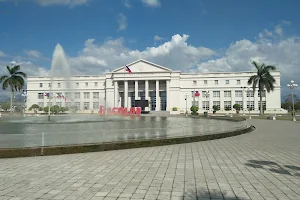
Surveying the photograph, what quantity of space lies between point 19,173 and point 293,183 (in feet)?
23.5

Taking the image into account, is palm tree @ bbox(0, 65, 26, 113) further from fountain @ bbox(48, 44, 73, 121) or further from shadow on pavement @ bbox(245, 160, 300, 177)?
shadow on pavement @ bbox(245, 160, 300, 177)

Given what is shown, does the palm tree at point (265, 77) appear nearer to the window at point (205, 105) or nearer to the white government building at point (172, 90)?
the white government building at point (172, 90)

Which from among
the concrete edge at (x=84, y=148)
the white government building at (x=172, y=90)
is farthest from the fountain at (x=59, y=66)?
the white government building at (x=172, y=90)

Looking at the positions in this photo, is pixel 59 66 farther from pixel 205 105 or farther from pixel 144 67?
pixel 205 105

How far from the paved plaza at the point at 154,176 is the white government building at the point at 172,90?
73.4 m

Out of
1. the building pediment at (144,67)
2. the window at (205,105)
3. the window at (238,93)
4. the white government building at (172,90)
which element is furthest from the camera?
the window at (205,105)

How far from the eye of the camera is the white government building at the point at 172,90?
83.1 meters

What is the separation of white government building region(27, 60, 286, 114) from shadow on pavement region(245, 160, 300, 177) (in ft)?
242

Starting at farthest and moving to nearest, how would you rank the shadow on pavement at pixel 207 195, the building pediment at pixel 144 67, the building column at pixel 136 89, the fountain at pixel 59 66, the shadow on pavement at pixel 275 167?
1. the building pediment at pixel 144 67
2. the building column at pixel 136 89
3. the fountain at pixel 59 66
4. the shadow on pavement at pixel 275 167
5. the shadow on pavement at pixel 207 195

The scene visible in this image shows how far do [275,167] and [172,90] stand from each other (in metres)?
78.8

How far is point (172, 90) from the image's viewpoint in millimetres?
85500

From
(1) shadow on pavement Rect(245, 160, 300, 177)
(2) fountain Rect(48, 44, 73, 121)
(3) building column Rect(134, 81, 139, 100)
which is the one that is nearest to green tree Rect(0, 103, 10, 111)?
(3) building column Rect(134, 81, 139, 100)

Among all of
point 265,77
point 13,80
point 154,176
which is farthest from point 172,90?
point 154,176

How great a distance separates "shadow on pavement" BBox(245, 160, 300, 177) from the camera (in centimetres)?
649
